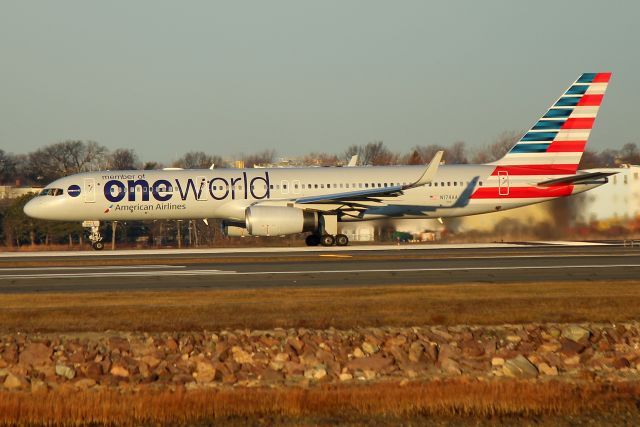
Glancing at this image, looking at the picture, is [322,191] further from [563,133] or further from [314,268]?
[314,268]

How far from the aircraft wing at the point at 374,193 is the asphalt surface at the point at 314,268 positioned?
244 centimetres

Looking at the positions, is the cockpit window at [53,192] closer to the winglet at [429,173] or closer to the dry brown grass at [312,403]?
the winglet at [429,173]

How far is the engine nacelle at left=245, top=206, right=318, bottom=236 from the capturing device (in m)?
40.2

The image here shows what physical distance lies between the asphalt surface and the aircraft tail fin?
565cm

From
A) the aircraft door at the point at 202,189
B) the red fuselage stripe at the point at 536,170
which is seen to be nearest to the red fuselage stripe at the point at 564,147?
the red fuselage stripe at the point at 536,170

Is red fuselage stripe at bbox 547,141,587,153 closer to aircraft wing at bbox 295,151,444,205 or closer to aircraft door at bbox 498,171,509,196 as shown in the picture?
aircraft door at bbox 498,171,509,196

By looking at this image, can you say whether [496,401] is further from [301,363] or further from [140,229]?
[140,229]

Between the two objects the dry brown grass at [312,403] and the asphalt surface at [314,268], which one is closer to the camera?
the dry brown grass at [312,403]

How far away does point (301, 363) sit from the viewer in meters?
14.9

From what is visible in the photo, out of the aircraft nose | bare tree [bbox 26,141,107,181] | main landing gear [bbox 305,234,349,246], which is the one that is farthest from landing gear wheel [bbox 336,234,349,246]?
bare tree [bbox 26,141,107,181]

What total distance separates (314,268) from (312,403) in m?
16.6

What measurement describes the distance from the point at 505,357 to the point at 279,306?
5.66m

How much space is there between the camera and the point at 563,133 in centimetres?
4441

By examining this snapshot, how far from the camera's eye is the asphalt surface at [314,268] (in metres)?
24.8
